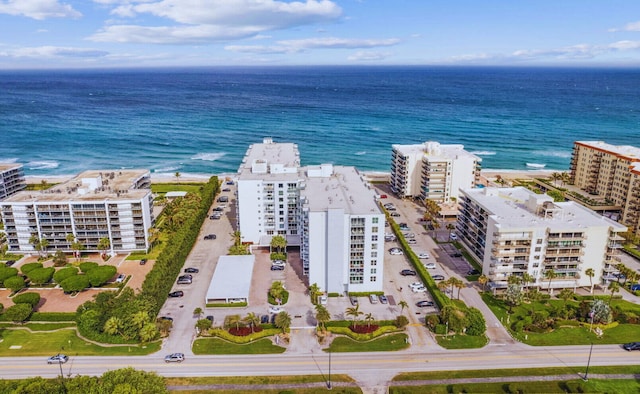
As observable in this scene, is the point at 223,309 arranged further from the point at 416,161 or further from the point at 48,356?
the point at 416,161

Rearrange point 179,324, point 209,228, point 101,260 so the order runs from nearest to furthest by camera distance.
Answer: point 179,324 < point 101,260 < point 209,228

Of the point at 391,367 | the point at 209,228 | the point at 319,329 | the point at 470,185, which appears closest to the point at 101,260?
the point at 209,228

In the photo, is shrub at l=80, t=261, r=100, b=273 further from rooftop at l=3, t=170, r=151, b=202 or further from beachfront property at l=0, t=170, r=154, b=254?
rooftop at l=3, t=170, r=151, b=202

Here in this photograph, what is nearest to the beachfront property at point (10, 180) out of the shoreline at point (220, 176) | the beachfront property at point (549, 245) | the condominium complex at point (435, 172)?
the shoreline at point (220, 176)

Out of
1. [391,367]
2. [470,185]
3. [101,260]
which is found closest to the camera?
[391,367]

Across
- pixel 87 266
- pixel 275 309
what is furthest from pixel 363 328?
pixel 87 266

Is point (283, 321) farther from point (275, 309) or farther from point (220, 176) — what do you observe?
point (220, 176)

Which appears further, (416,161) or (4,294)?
(416,161)
